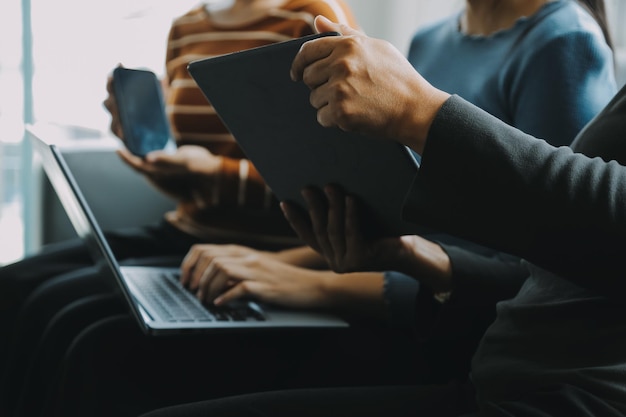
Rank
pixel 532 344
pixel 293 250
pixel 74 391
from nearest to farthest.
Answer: pixel 532 344
pixel 74 391
pixel 293 250

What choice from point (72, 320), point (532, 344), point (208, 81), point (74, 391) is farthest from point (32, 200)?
point (532, 344)

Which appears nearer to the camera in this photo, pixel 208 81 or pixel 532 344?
pixel 532 344

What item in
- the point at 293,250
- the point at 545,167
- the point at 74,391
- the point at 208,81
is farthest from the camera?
the point at 293,250

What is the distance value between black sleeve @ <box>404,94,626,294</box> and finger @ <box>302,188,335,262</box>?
0.83 ft

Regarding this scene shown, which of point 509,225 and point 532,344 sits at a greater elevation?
point 509,225

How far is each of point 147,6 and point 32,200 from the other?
28.5 inches

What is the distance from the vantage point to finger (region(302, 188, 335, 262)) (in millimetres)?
842

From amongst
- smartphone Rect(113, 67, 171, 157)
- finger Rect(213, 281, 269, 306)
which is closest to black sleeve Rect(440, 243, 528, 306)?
finger Rect(213, 281, 269, 306)

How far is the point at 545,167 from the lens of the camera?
1.87 feet

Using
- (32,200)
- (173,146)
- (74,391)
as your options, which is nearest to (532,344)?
(74,391)

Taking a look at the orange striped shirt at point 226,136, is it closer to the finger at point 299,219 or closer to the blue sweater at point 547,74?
the blue sweater at point 547,74

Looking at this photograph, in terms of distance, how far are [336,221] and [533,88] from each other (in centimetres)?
31

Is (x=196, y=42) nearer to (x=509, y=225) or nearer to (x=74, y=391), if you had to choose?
(x=74, y=391)

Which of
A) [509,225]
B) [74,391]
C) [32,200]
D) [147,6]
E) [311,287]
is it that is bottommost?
[32,200]
